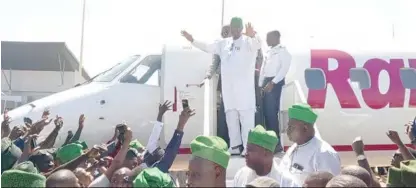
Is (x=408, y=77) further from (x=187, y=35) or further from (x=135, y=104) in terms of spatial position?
(x=135, y=104)

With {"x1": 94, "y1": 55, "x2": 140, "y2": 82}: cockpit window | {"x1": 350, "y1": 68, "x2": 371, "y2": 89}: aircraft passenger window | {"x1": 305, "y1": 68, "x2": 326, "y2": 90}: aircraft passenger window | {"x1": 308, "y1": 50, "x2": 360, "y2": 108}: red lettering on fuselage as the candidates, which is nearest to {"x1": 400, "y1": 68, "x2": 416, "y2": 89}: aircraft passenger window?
{"x1": 350, "y1": 68, "x2": 371, "y2": 89}: aircraft passenger window

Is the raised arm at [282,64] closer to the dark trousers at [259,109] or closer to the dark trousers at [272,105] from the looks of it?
the dark trousers at [272,105]

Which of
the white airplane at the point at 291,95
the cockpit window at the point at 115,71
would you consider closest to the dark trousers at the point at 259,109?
Result: the white airplane at the point at 291,95

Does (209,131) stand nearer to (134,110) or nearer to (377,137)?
(134,110)

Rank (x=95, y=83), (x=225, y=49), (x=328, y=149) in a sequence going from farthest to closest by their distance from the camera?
(x=95, y=83)
(x=225, y=49)
(x=328, y=149)

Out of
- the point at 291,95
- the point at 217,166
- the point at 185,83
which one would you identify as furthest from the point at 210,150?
the point at 291,95

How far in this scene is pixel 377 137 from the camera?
10.9 metres

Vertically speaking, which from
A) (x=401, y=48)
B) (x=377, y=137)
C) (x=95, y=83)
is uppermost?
(x=401, y=48)

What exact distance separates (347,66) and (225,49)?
3.02 metres

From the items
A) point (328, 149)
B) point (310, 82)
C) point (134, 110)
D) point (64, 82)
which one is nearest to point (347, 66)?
point (310, 82)

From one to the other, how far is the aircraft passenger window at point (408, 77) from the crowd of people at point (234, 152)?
10.3 ft

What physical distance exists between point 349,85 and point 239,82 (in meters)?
2.94

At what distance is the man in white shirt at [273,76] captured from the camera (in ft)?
29.6

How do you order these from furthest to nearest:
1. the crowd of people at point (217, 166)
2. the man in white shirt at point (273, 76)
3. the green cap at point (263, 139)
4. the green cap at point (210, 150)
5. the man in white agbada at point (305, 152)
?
the man in white shirt at point (273, 76) → the man in white agbada at point (305, 152) → the green cap at point (263, 139) → the green cap at point (210, 150) → the crowd of people at point (217, 166)
